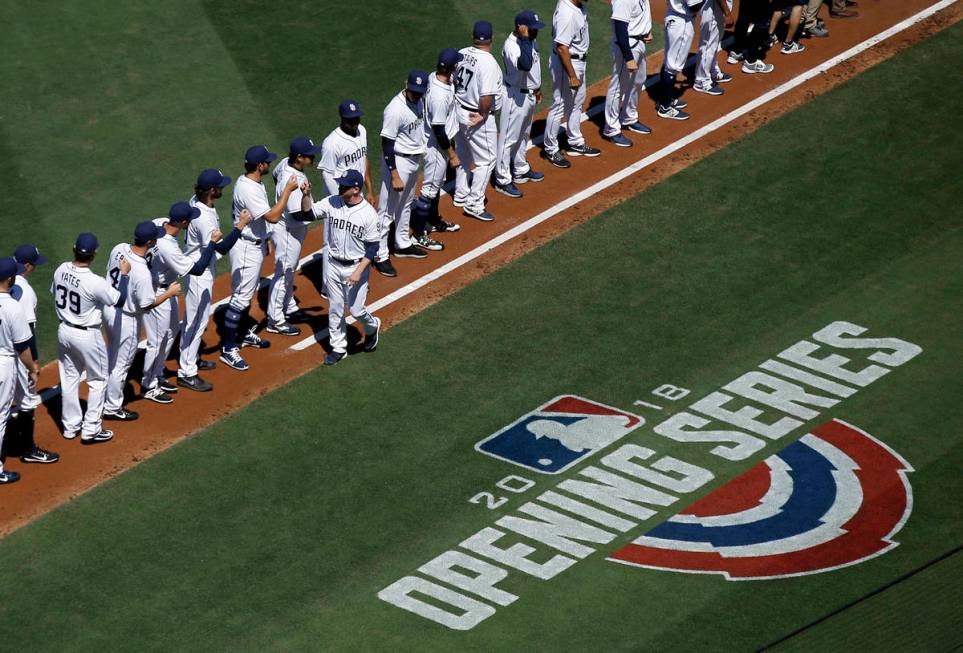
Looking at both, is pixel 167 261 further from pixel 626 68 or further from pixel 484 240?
pixel 626 68

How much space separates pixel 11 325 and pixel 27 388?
714 mm

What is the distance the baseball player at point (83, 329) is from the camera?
12930 millimetres

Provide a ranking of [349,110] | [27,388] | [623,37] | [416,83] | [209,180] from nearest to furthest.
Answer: [27,388] → [209,180] → [349,110] → [416,83] → [623,37]

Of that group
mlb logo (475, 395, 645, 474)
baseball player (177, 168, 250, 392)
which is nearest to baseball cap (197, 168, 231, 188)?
baseball player (177, 168, 250, 392)

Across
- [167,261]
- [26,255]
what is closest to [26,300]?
[26,255]

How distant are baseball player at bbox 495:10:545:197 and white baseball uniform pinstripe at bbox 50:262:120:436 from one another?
16.9ft

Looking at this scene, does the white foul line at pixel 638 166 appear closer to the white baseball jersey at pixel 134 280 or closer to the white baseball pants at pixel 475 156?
the white baseball pants at pixel 475 156

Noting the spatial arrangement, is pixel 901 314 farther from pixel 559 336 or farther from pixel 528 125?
pixel 528 125

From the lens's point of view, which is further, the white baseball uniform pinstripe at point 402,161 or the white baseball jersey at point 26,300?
the white baseball uniform pinstripe at point 402,161

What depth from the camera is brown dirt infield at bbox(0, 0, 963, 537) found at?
13.3 metres

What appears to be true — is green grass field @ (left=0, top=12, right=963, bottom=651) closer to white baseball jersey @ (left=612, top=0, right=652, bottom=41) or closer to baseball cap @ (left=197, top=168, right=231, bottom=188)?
white baseball jersey @ (left=612, top=0, right=652, bottom=41)

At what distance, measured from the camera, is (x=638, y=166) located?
680 inches

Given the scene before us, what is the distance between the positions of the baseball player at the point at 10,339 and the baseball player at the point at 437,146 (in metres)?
4.49

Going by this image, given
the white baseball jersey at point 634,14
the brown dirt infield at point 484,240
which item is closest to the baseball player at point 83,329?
A: the brown dirt infield at point 484,240
